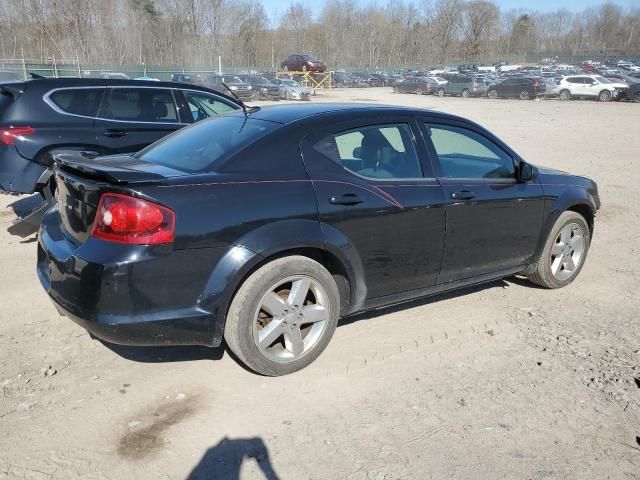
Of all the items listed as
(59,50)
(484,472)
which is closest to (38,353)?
(484,472)

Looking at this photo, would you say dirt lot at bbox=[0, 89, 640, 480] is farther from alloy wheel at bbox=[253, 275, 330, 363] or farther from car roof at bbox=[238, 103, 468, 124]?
car roof at bbox=[238, 103, 468, 124]

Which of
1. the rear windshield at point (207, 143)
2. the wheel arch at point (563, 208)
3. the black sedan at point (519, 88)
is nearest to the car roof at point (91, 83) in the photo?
the rear windshield at point (207, 143)

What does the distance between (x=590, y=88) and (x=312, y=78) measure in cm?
2154

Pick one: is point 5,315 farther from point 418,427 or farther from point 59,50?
point 59,50

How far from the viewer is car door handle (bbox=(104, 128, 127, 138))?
6.91m

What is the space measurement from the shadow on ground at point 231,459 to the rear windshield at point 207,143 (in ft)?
5.12

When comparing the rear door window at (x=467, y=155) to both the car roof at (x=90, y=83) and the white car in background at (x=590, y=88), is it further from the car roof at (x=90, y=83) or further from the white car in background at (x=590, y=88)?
the white car in background at (x=590, y=88)

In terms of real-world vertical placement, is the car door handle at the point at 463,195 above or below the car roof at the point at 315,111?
below

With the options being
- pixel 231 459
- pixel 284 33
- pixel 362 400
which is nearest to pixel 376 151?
pixel 362 400

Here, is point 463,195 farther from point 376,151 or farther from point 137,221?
point 137,221

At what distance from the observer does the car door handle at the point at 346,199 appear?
11.7 ft

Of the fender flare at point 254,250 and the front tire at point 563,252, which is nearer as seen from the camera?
the fender flare at point 254,250

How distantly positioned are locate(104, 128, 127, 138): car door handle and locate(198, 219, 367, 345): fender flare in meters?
4.45

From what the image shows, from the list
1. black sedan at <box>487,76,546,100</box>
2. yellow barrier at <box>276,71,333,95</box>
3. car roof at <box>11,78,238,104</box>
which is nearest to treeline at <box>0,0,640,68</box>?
yellow barrier at <box>276,71,333,95</box>
